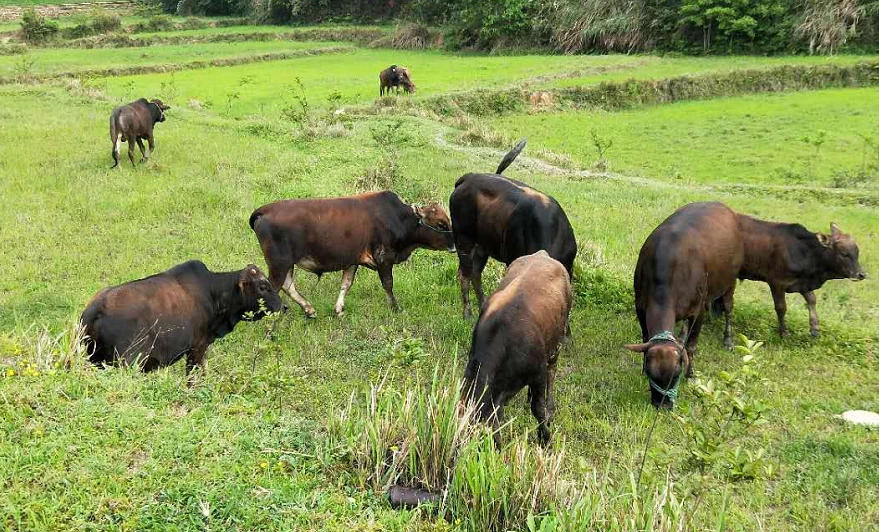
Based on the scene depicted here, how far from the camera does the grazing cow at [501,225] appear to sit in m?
8.32

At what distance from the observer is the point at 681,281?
7629mm

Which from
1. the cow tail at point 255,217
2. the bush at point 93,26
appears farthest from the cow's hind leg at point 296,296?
the bush at point 93,26

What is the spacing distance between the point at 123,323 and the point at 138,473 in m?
2.34

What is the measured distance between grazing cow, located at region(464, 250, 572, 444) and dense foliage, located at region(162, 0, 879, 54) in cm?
2929

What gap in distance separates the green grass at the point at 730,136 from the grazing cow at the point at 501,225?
970 cm

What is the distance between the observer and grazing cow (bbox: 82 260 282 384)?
6.14m

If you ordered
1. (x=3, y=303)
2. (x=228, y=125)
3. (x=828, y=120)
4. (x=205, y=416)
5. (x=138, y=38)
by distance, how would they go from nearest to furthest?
(x=205, y=416) → (x=3, y=303) → (x=228, y=125) → (x=828, y=120) → (x=138, y=38)

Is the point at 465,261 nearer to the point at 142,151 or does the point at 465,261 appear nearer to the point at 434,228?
the point at 434,228

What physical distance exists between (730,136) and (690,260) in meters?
15.7

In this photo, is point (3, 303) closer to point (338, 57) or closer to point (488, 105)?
point (488, 105)

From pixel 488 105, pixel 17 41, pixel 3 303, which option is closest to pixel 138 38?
pixel 17 41

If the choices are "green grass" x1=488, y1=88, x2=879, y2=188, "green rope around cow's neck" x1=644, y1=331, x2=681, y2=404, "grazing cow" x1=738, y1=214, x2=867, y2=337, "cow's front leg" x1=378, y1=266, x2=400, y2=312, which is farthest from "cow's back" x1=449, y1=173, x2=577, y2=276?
"green grass" x1=488, y1=88, x2=879, y2=188

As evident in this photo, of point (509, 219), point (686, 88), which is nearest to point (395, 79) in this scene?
point (686, 88)

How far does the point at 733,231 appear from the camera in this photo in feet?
28.5
